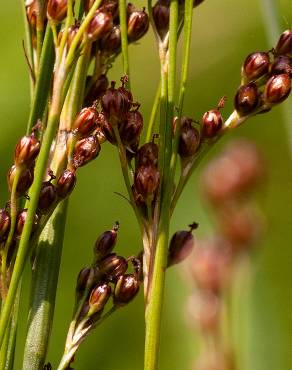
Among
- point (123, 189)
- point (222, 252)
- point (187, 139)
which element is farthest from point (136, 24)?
point (123, 189)

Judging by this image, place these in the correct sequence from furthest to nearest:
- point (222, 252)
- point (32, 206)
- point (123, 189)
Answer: point (123, 189)
point (32, 206)
point (222, 252)

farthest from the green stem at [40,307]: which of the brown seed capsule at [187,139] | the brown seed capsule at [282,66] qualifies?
the brown seed capsule at [282,66]

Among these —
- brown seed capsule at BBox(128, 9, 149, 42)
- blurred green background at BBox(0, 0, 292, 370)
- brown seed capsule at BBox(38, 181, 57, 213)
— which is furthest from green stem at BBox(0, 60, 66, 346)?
blurred green background at BBox(0, 0, 292, 370)

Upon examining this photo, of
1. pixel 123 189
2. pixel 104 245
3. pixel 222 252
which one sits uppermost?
pixel 123 189

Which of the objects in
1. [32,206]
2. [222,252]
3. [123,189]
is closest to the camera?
[222,252]

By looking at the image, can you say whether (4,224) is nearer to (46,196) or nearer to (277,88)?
(46,196)

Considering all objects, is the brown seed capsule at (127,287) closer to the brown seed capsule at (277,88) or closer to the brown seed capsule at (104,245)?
the brown seed capsule at (104,245)

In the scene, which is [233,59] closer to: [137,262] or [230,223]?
[137,262]
